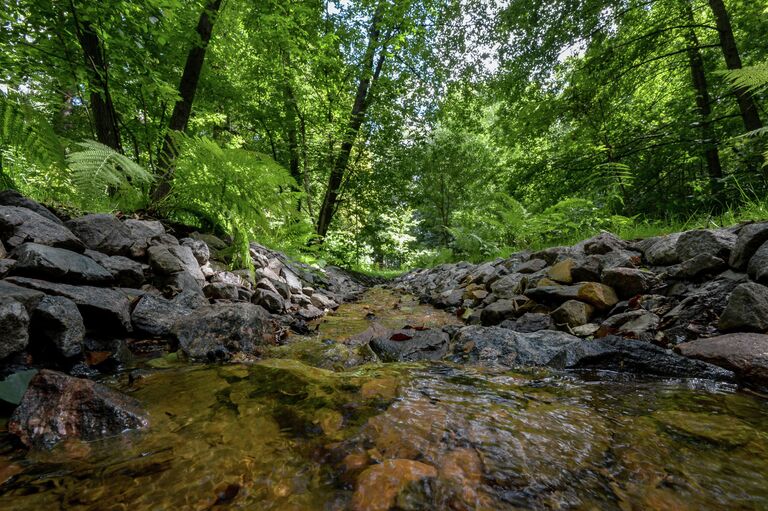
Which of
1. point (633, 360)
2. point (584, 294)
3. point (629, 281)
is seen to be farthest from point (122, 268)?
point (629, 281)

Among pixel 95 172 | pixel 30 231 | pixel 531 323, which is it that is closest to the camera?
pixel 30 231

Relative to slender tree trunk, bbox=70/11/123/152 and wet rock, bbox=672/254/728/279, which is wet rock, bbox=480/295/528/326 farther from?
slender tree trunk, bbox=70/11/123/152

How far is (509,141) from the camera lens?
6.41 m

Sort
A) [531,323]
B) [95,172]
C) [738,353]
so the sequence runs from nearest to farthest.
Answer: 1. [738,353]
2. [95,172]
3. [531,323]

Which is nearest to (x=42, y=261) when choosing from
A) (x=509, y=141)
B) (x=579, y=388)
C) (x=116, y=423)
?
(x=116, y=423)

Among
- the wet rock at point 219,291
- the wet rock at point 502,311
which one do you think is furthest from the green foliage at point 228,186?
the wet rock at point 502,311

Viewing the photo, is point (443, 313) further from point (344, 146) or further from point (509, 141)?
point (344, 146)

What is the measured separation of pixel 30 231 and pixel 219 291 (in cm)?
142

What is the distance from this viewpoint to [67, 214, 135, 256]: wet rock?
2.91 metres

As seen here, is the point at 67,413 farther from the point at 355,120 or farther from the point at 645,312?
the point at 355,120

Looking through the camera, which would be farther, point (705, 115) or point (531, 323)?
point (705, 115)

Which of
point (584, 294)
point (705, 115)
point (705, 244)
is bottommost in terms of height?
point (584, 294)

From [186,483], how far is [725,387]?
8.08 feet

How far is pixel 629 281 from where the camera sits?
3.03m
